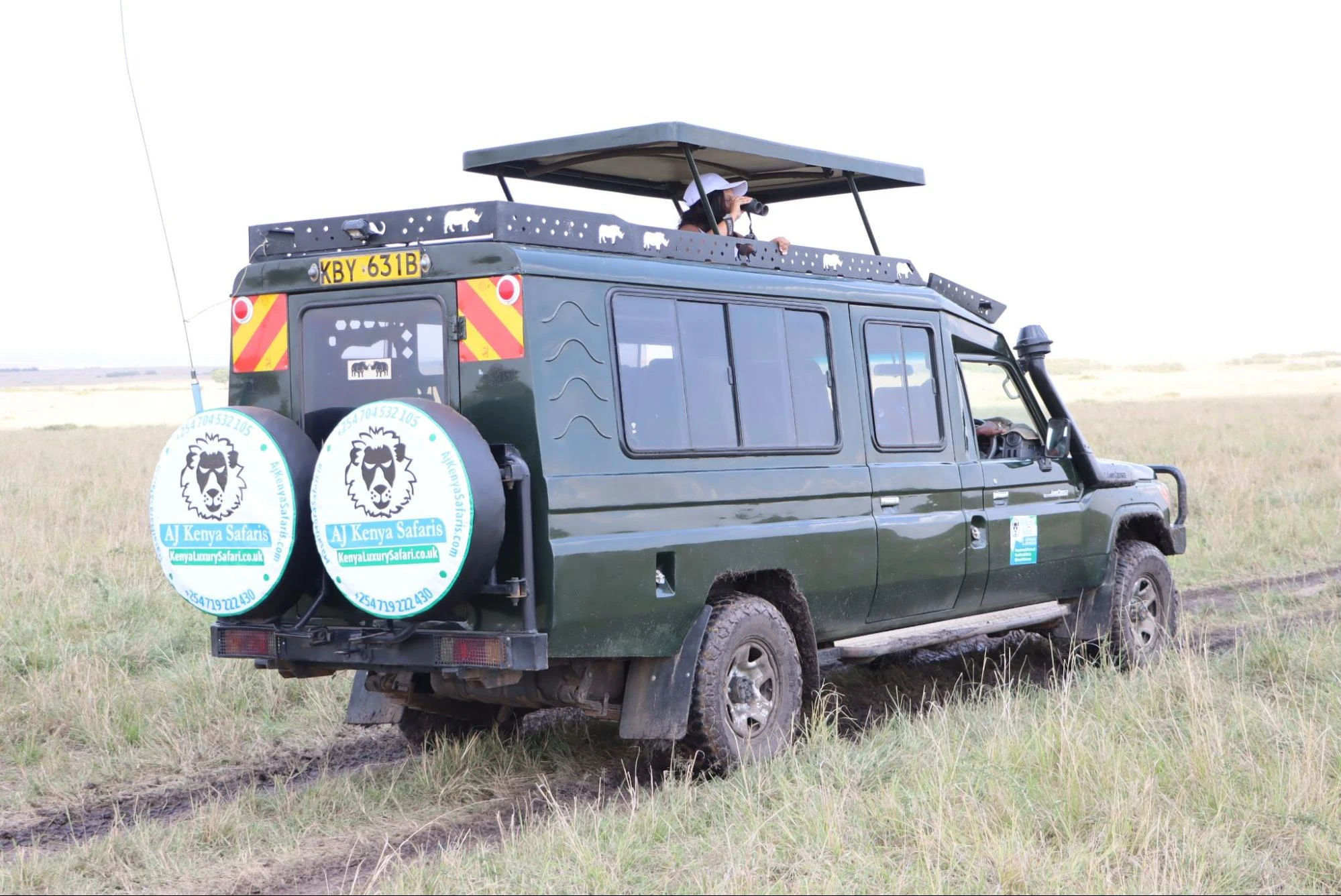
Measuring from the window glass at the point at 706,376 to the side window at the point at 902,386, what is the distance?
42.1 inches

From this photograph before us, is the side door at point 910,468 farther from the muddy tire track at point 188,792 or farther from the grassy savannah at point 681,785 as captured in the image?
the muddy tire track at point 188,792

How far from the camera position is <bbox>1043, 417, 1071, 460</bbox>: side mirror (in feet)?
25.8

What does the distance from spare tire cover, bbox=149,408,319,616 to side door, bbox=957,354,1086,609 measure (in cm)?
366

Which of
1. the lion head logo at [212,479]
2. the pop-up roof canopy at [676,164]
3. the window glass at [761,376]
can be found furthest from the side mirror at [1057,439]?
the lion head logo at [212,479]

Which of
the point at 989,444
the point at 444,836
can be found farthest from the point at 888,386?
the point at 444,836

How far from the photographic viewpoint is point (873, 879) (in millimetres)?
4266

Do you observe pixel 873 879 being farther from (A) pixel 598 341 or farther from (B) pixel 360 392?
(B) pixel 360 392

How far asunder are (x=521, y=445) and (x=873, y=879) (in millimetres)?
1984

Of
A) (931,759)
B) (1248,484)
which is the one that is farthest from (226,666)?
(1248,484)

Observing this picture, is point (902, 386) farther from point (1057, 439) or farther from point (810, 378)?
point (1057, 439)

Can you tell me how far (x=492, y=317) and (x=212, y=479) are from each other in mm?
1226

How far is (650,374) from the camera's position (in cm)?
575

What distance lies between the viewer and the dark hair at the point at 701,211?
740 cm

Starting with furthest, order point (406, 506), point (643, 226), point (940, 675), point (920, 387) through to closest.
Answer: point (940, 675), point (920, 387), point (643, 226), point (406, 506)
